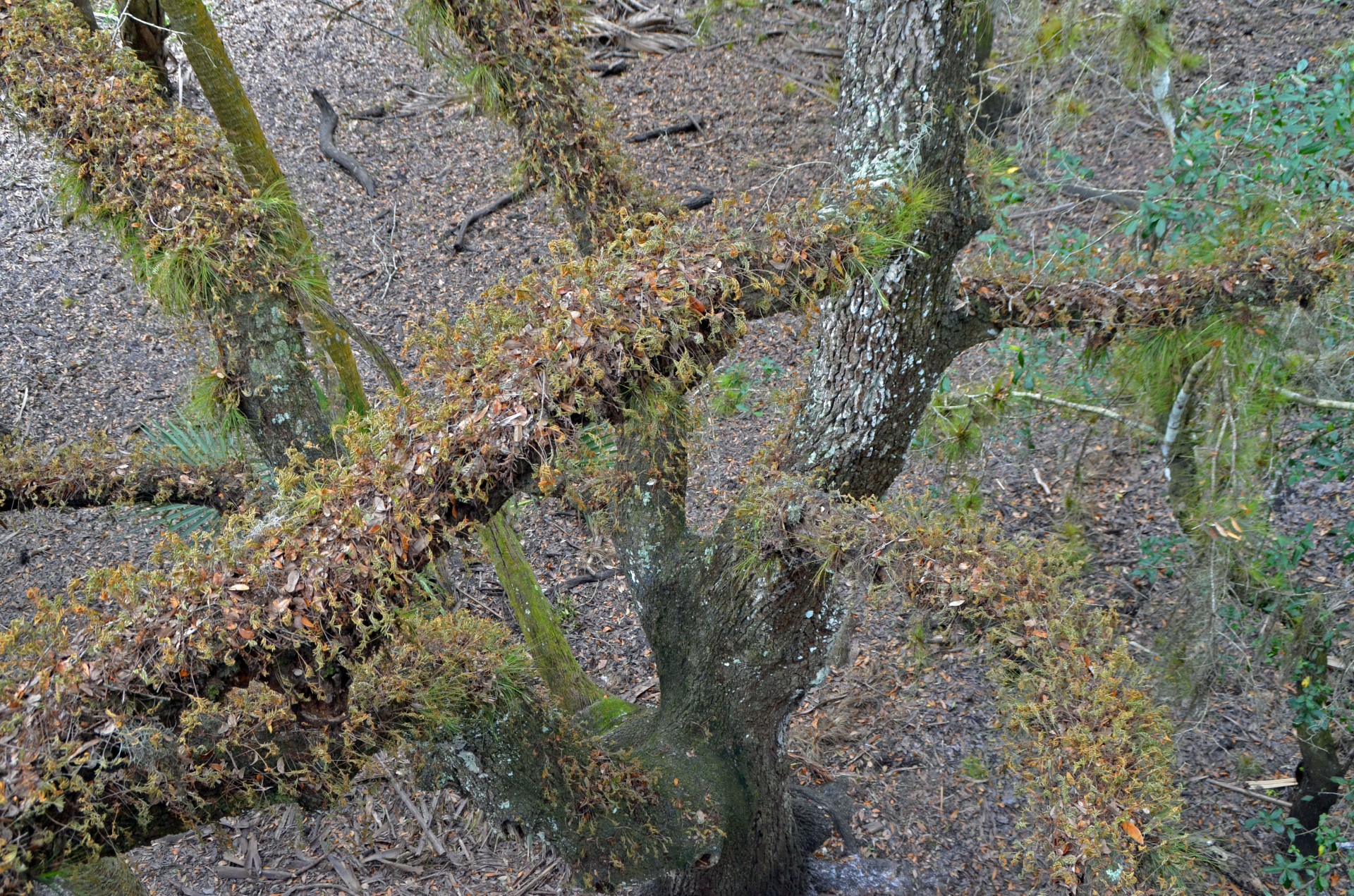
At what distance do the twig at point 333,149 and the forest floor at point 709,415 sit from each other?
97 millimetres

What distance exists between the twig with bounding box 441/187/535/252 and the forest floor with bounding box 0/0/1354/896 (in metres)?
0.10

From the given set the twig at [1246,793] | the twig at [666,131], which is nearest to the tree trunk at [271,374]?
the twig at [1246,793]

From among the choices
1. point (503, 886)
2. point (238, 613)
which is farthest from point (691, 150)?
point (238, 613)

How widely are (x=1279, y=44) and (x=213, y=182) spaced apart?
8283mm

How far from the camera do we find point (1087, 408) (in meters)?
4.44

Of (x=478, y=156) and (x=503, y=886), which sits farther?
(x=478, y=156)

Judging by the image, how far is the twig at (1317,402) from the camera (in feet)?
11.3

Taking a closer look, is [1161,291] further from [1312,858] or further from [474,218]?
[474,218]

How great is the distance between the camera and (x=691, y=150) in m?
7.80

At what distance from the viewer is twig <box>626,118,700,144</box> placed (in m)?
7.82

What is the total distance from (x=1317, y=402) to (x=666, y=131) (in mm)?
5838

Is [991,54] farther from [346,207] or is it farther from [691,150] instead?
[346,207]

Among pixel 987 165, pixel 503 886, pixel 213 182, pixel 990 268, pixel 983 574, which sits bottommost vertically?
pixel 503 886

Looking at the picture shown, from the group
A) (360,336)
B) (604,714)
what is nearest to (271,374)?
(360,336)
